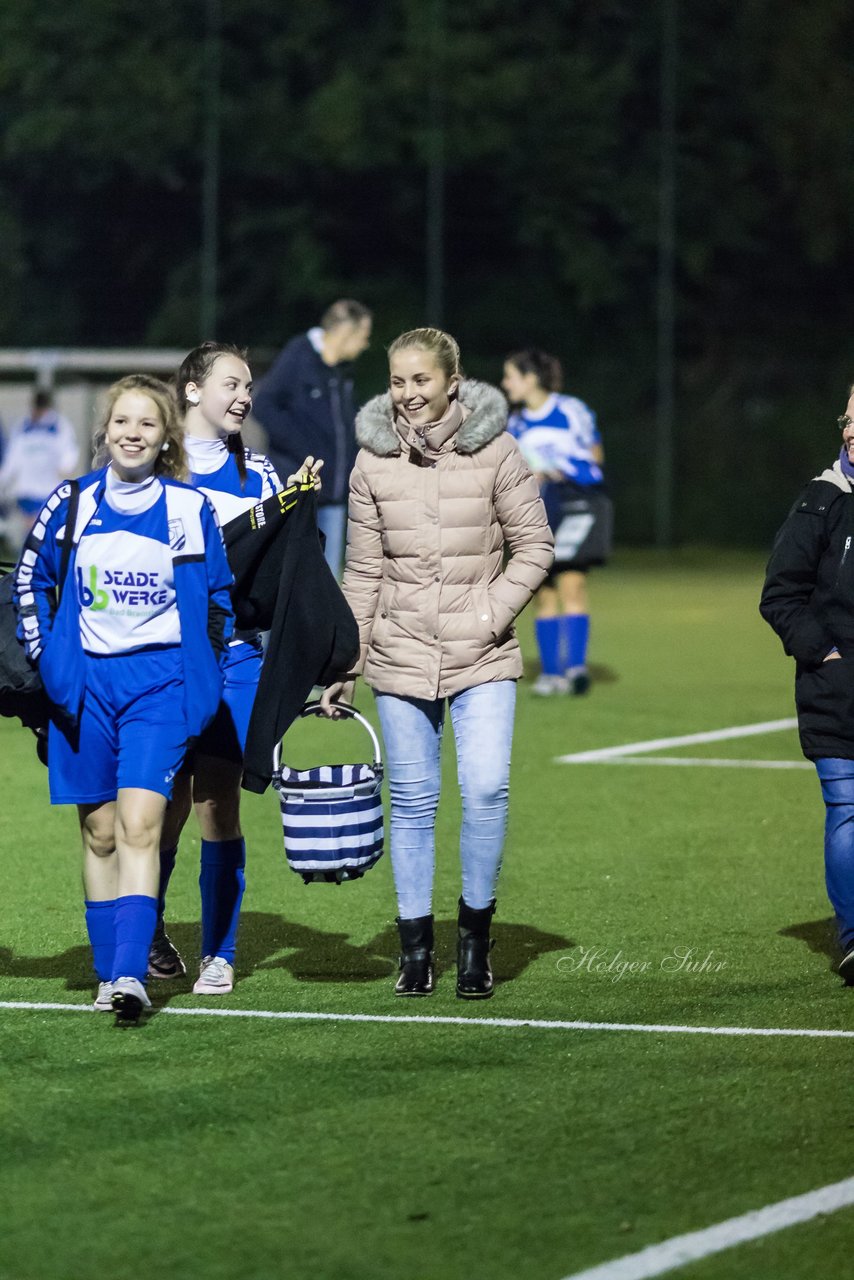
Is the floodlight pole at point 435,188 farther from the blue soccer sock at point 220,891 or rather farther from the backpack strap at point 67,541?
the backpack strap at point 67,541

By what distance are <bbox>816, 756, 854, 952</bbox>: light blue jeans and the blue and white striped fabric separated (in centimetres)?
141

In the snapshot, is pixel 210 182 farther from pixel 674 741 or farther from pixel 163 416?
pixel 163 416

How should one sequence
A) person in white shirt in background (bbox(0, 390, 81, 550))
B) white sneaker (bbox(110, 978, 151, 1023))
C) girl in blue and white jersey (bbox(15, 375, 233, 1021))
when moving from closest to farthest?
white sneaker (bbox(110, 978, 151, 1023))
girl in blue and white jersey (bbox(15, 375, 233, 1021))
person in white shirt in background (bbox(0, 390, 81, 550))

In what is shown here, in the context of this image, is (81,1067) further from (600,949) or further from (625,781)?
(625,781)

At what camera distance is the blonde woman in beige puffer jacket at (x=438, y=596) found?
6281mm

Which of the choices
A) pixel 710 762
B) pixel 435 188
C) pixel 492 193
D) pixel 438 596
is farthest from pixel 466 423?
pixel 492 193

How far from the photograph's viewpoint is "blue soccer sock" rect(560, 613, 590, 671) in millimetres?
14016

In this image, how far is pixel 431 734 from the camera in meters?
6.38

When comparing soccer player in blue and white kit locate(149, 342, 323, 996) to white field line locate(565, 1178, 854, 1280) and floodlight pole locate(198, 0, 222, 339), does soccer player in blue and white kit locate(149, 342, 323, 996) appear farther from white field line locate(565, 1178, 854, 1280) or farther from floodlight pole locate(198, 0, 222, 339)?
floodlight pole locate(198, 0, 222, 339)

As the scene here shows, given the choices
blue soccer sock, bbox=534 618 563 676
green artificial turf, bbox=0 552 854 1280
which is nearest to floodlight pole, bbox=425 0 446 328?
blue soccer sock, bbox=534 618 563 676

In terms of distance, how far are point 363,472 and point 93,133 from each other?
92.5ft

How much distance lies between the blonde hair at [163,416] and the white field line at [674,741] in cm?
557

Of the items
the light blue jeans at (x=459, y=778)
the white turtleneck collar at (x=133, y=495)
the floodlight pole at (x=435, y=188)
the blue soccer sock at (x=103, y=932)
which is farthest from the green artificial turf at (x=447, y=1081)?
the floodlight pole at (x=435, y=188)

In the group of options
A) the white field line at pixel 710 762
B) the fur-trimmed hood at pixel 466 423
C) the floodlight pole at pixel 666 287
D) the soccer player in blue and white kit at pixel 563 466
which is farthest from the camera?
the floodlight pole at pixel 666 287
